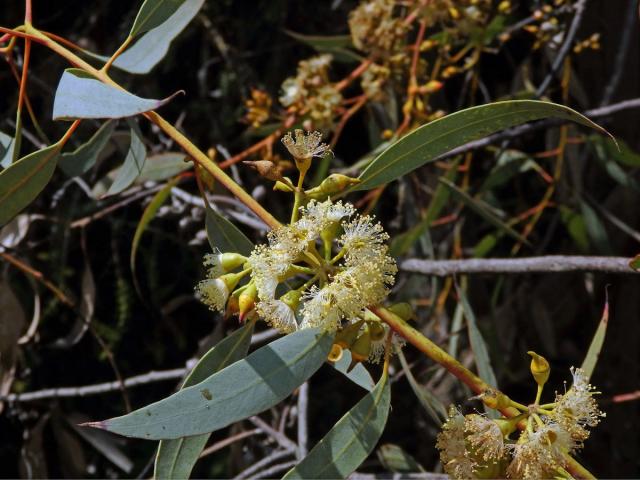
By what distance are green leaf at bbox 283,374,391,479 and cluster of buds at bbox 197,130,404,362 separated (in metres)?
0.06

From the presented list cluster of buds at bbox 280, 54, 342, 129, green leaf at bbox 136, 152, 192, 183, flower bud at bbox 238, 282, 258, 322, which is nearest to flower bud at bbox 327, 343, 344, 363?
flower bud at bbox 238, 282, 258, 322

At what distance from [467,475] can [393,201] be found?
1.48m

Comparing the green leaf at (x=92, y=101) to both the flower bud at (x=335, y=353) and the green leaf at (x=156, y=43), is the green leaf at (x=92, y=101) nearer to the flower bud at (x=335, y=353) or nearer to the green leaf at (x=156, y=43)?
the green leaf at (x=156, y=43)

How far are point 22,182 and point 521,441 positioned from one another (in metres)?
0.64

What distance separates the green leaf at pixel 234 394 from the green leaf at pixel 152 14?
0.47 metres

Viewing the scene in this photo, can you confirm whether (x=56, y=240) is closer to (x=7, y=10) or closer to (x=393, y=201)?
(x=7, y=10)

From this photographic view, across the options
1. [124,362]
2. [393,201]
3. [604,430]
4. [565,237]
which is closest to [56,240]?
[124,362]

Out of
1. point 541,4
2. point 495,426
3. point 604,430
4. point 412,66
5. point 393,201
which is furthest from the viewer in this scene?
point 393,201

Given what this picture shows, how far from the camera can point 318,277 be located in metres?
0.84

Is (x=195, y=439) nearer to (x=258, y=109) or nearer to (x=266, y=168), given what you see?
(x=266, y=168)

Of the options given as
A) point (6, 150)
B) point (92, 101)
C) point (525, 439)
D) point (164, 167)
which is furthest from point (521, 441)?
point (164, 167)

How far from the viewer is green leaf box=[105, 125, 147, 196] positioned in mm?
1132

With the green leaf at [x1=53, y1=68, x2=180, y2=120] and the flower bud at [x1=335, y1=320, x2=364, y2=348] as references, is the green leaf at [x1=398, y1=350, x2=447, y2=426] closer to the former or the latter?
the flower bud at [x1=335, y1=320, x2=364, y2=348]

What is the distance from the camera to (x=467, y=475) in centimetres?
87
